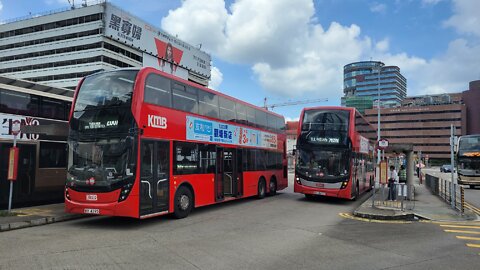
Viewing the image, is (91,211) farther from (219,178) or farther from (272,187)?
(272,187)

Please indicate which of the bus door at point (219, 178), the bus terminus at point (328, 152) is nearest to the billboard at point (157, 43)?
the bus terminus at point (328, 152)

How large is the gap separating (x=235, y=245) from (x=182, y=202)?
4149 mm

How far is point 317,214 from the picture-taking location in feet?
44.8

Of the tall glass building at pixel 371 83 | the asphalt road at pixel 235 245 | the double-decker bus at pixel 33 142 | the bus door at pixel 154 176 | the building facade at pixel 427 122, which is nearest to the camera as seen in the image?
the asphalt road at pixel 235 245

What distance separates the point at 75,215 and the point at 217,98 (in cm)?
631

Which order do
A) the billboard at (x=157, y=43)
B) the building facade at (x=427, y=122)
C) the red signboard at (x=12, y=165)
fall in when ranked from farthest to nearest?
the building facade at (x=427, y=122), the billboard at (x=157, y=43), the red signboard at (x=12, y=165)

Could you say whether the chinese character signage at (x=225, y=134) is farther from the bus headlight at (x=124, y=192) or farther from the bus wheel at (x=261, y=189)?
the bus headlight at (x=124, y=192)

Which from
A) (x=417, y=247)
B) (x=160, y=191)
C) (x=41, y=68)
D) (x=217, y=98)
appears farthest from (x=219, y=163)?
(x=41, y=68)

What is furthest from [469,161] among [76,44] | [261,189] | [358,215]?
[76,44]

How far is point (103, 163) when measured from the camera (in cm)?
1025

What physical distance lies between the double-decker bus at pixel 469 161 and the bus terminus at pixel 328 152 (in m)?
16.8

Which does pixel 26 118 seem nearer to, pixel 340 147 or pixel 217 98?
pixel 217 98

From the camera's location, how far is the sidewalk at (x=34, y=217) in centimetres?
1006

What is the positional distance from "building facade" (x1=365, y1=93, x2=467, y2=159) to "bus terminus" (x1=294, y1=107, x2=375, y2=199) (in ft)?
396
